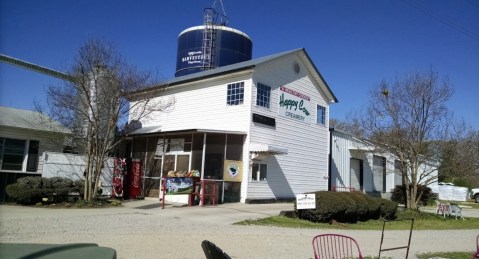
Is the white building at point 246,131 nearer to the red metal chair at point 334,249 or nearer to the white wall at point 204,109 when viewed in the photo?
the white wall at point 204,109

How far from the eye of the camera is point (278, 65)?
21.8m

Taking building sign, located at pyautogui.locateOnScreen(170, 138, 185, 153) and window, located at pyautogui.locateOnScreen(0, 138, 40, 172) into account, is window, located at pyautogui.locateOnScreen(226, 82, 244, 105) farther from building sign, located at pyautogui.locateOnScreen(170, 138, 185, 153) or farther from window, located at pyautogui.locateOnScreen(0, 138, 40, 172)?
window, located at pyautogui.locateOnScreen(0, 138, 40, 172)

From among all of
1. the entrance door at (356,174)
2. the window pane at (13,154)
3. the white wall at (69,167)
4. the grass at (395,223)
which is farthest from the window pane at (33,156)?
Answer: the entrance door at (356,174)

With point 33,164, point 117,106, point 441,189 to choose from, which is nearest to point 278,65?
point 117,106

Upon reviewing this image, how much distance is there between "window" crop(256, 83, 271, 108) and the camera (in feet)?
66.5

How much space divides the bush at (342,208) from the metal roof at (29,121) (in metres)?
13.6

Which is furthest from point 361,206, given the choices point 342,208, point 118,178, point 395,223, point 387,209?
point 118,178

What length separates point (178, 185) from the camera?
17.0 metres

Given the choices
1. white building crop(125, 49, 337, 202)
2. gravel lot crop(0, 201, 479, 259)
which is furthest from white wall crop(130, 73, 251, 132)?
gravel lot crop(0, 201, 479, 259)

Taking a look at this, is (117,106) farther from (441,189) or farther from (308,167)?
(441,189)

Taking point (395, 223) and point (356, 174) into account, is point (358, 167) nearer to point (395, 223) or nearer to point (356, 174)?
point (356, 174)

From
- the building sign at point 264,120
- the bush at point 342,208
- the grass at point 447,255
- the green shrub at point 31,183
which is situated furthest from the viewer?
the building sign at point 264,120

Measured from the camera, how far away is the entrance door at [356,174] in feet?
96.0

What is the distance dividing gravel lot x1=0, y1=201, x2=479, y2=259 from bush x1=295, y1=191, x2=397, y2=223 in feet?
5.43
